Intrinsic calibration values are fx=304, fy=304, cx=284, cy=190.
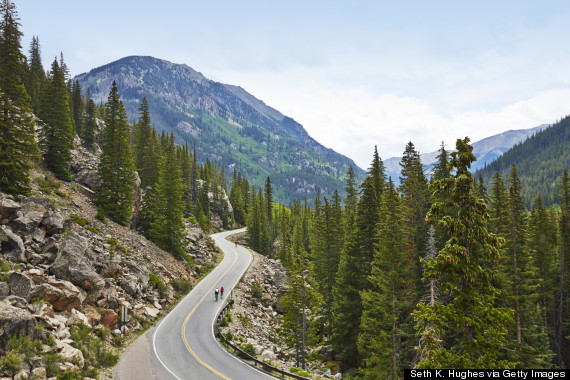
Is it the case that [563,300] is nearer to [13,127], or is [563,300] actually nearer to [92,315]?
[92,315]

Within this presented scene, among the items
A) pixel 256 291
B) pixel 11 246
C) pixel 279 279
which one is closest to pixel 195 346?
pixel 11 246

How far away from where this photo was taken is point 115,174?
3862 centimetres

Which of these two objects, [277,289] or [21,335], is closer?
[21,335]

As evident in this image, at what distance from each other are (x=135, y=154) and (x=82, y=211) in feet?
98.8

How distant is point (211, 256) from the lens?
2218 inches

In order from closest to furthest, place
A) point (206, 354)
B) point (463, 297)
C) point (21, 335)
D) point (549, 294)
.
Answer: point (463, 297)
point (21, 335)
point (206, 354)
point (549, 294)

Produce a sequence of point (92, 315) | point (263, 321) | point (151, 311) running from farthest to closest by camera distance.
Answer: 1. point (263, 321)
2. point (151, 311)
3. point (92, 315)

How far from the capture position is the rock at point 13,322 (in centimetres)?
1400

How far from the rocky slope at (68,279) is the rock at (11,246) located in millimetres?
48

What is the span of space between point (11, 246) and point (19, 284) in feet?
14.6

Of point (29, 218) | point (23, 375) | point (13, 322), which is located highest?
point (29, 218)

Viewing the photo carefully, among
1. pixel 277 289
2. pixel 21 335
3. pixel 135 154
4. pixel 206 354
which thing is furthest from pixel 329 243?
pixel 135 154

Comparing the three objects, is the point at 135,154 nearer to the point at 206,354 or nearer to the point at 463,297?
the point at 206,354

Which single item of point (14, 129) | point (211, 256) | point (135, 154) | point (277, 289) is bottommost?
point (277, 289)
